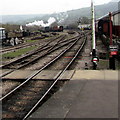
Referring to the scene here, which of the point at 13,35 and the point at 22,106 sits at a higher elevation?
the point at 13,35

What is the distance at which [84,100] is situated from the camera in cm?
721

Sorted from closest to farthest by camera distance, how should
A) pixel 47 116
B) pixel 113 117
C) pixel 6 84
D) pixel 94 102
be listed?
pixel 113 117, pixel 47 116, pixel 94 102, pixel 6 84

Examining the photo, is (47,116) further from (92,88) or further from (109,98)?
(92,88)

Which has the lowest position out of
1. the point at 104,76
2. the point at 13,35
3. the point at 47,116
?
the point at 47,116

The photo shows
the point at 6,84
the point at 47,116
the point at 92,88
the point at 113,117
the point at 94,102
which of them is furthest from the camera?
the point at 6,84

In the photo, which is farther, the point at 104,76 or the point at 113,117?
the point at 104,76

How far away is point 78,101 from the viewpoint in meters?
7.18

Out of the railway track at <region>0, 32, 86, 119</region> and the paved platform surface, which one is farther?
the railway track at <region>0, 32, 86, 119</region>

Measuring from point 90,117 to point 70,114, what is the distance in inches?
24.2

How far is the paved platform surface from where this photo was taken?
6.17 m

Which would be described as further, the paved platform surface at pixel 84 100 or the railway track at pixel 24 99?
the railway track at pixel 24 99

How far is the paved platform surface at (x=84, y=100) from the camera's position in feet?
20.3

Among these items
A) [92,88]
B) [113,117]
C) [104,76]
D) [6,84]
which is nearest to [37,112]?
[113,117]

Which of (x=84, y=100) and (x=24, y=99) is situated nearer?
(x=84, y=100)
